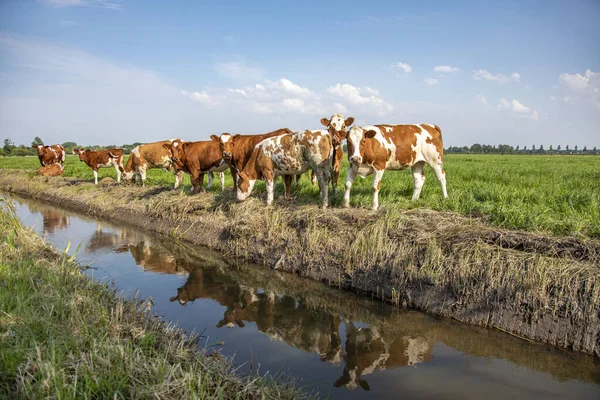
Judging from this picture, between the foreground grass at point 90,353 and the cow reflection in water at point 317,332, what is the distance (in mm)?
1031

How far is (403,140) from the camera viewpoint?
8.95 m

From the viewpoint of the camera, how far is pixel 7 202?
842 centimetres

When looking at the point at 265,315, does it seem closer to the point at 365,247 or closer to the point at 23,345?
the point at 365,247

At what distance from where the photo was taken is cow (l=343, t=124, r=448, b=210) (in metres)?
8.33

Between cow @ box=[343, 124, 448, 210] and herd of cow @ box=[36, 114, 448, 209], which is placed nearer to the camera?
cow @ box=[343, 124, 448, 210]

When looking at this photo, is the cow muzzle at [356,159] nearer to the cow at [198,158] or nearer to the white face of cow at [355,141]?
the white face of cow at [355,141]

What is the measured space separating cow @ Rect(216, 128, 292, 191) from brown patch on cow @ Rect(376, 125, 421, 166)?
10.6 feet

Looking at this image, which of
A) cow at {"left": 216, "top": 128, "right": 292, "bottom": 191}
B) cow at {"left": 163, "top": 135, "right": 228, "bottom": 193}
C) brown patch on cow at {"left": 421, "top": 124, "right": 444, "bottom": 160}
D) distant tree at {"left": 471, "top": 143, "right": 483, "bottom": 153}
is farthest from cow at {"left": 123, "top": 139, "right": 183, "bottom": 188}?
distant tree at {"left": 471, "top": 143, "right": 483, "bottom": 153}

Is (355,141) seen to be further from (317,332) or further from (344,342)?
(344,342)

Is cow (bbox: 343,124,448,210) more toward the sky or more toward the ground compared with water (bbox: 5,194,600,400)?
more toward the sky

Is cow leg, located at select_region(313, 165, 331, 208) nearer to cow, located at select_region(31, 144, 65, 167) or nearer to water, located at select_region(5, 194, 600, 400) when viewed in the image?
water, located at select_region(5, 194, 600, 400)

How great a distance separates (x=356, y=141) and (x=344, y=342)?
437 cm

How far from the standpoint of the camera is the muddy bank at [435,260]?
499 centimetres

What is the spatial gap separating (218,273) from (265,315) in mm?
2220
